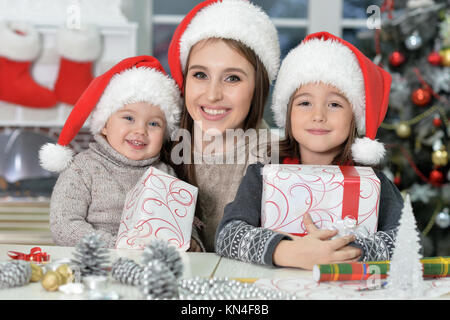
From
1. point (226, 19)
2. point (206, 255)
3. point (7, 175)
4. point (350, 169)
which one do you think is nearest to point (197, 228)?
point (206, 255)

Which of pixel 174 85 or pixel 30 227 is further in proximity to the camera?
pixel 30 227

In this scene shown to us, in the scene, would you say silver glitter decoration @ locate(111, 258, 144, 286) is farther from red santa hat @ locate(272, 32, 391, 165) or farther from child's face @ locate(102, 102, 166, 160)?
red santa hat @ locate(272, 32, 391, 165)

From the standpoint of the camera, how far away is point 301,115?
4.82 ft

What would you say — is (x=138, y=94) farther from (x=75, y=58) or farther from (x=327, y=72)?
(x=75, y=58)

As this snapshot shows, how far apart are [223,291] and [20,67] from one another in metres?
2.98

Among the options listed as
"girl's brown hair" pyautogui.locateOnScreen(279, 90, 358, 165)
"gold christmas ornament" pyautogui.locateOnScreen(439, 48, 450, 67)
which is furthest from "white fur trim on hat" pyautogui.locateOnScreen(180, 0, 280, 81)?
"gold christmas ornament" pyautogui.locateOnScreen(439, 48, 450, 67)

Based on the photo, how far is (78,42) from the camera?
3361mm

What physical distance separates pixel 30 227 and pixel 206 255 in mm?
2276

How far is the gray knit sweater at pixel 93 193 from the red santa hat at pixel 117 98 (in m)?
0.06

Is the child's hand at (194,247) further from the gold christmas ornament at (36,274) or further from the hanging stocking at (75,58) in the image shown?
the hanging stocking at (75,58)

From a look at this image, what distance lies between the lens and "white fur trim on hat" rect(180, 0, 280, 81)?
1631mm

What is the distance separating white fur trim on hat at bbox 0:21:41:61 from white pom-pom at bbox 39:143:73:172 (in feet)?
6.69

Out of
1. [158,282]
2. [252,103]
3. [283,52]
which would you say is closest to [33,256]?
[158,282]

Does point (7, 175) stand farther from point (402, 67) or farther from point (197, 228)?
point (402, 67)
